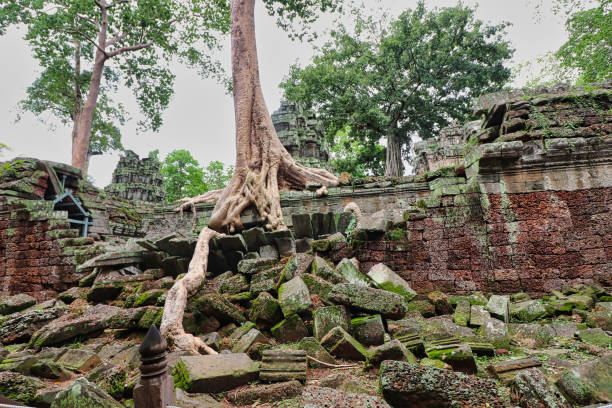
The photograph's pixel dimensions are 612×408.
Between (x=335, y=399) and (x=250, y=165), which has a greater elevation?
(x=250, y=165)

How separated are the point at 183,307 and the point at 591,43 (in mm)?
26572

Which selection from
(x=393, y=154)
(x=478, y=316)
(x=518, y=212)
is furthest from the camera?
(x=393, y=154)

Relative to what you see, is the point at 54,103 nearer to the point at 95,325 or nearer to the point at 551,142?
the point at 95,325

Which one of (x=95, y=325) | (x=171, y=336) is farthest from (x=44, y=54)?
(x=171, y=336)

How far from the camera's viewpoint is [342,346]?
256cm

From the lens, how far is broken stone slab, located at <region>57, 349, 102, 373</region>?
2.68 meters

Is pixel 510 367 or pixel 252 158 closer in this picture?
pixel 510 367

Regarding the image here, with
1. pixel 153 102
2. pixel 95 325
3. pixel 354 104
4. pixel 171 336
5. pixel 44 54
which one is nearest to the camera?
pixel 171 336

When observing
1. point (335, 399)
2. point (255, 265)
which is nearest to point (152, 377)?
point (335, 399)

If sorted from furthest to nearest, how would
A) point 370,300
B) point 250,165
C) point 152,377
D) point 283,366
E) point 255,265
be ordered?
point 250,165
point 255,265
point 370,300
point 283,366
point 152,377

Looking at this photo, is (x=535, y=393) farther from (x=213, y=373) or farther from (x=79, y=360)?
(x=79, y=360)

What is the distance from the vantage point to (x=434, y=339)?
2.65 meters

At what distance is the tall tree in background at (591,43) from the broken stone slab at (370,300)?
21.6 meters

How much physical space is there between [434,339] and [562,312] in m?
2.08
